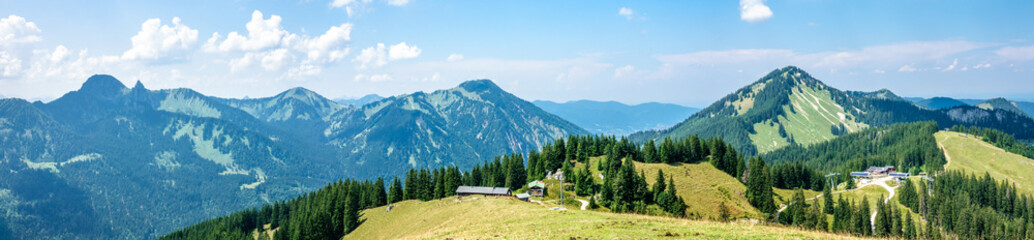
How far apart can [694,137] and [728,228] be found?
105m

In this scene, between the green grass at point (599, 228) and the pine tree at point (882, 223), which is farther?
the pine tree at point (882, 223)

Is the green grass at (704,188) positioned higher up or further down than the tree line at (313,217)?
higher up

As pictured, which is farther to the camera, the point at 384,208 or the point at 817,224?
the point at 384,208

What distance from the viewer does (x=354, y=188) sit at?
125 meters

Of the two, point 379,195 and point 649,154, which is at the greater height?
point 649,154

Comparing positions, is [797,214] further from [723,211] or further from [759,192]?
[723,211]

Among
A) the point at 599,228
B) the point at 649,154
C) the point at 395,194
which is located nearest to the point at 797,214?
the point at 649,154

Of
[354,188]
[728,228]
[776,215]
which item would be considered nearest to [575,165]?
[776,215]

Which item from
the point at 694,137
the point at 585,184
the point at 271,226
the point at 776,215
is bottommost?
the point at 271,226

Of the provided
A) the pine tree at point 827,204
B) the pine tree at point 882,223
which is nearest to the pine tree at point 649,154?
the pine tree at point 827,204

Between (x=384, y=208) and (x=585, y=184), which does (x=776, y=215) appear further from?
(x=384, y=208)

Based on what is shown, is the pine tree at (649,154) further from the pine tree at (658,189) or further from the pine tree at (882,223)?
the pine tree at (882,223)

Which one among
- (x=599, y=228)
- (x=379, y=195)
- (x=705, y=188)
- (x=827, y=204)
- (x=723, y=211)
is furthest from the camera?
(x=827, y=204)

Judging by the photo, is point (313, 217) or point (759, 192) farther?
point (759, 192)
